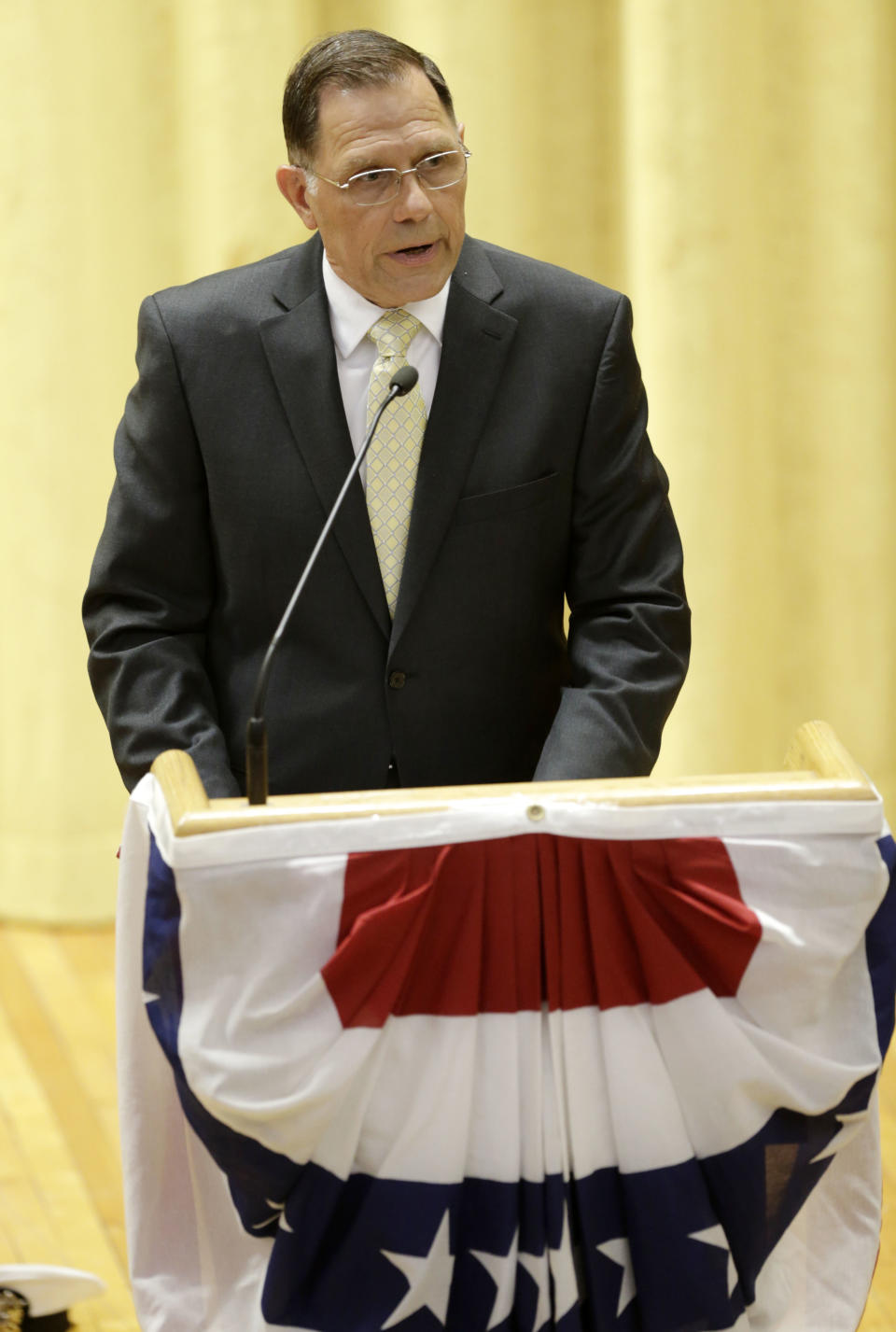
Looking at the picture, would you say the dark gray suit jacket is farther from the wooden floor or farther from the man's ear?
the wooden floor

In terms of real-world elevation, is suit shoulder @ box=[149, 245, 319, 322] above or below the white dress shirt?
above

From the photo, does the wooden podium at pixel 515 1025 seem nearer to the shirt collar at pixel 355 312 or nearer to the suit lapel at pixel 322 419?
the suit lapel at pixel 322 419

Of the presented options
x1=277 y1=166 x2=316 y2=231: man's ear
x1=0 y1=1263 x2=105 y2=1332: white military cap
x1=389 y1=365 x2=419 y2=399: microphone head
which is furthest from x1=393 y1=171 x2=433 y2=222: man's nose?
x1=0 y1=1263 x2=105 y2=1332: white military cap

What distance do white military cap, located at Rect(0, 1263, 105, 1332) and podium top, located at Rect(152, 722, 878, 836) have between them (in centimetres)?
108

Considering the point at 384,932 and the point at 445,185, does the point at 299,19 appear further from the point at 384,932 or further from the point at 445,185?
the point at 384,932

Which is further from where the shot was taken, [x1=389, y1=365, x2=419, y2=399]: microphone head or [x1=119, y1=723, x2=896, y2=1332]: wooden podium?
[x1=389, y1=365, x2=419, y2=399]: microphone head

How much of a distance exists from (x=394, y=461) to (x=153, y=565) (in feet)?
0.86

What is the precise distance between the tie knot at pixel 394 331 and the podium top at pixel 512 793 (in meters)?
0.59

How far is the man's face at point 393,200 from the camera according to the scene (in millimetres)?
1531

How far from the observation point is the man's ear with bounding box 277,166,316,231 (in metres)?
1.62

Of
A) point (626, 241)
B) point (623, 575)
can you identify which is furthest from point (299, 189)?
point (626, 241)

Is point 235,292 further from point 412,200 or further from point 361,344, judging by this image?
point 412,200

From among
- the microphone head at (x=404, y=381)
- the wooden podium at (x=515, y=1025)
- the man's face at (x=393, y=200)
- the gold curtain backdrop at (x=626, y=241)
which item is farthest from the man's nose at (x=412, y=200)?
the gold curtain backdrop at (x=626, y=241)

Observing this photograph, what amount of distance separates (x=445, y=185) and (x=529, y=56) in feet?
5.00
